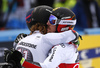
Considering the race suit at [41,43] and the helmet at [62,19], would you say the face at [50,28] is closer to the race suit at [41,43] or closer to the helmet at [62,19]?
the helmet at [62,19]

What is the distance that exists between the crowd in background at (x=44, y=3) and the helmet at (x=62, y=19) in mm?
4155

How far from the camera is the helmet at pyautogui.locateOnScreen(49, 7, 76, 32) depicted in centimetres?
318

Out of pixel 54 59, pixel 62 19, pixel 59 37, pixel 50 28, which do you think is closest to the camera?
pixel 54 59

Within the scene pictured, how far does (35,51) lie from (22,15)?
4998mm

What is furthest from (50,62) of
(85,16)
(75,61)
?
(85,16)

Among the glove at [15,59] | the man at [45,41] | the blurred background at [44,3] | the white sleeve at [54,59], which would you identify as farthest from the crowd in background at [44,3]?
the glove at [15,59]

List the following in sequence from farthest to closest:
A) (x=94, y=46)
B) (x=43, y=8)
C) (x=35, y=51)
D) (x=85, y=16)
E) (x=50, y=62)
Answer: (x=85, y=16) < (x=94, y=46) < (x=43, y=8) < (x=35, y=51) < (x=50, y=62)

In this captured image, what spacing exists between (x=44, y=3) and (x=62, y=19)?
4.33 meters

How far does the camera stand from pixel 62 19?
3.17 m

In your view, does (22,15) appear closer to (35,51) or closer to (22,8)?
(22,8)

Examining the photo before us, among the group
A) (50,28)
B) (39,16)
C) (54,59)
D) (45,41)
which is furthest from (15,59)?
(39,16)

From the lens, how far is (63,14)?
3.18 meters

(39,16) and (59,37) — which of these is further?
(39,16)

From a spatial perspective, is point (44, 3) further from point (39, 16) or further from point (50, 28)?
point (50, 28)
